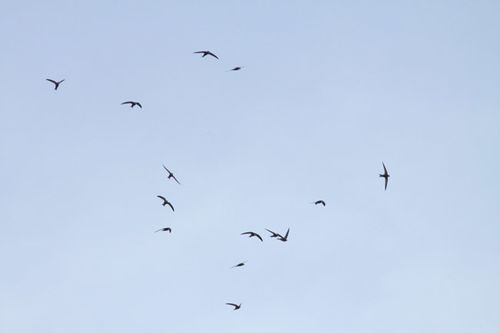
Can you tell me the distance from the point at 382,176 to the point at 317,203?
10.9 m

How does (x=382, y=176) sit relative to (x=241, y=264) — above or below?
above

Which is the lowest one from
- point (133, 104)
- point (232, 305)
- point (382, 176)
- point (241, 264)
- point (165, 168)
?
point (232, 305)

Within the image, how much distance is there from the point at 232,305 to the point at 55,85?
38.8m

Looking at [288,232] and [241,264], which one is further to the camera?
[288,232]

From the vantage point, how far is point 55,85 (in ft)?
325

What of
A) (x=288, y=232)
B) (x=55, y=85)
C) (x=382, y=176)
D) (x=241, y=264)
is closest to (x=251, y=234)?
(x=241, y=264)

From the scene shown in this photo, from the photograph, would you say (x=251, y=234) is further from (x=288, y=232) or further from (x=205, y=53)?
(x=205, y=53)

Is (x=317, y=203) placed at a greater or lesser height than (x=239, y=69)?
lesser

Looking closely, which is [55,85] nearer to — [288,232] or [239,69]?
[239,69]

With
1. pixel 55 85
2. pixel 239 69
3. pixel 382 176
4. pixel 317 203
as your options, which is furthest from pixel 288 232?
pixel 55 85

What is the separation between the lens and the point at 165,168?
92312mm

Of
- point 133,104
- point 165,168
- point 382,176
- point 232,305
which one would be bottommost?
point 232,305

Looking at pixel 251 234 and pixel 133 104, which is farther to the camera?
pixel 133 104

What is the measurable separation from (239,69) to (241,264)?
26601mm
